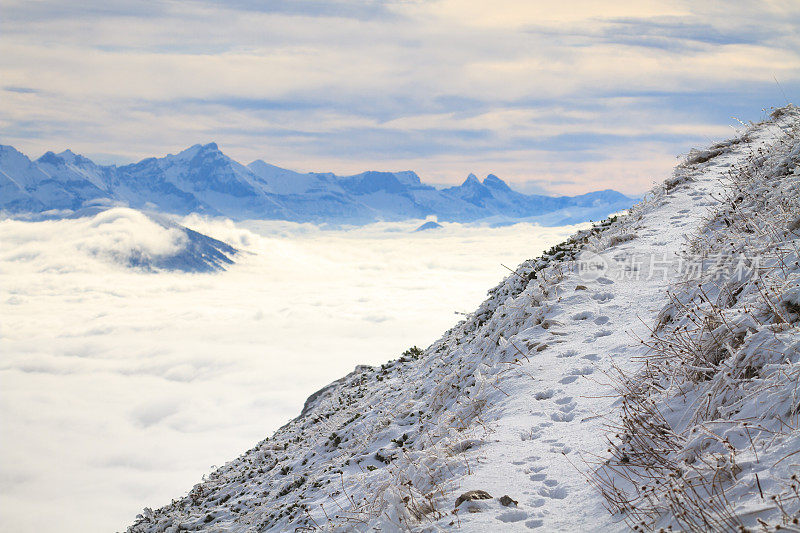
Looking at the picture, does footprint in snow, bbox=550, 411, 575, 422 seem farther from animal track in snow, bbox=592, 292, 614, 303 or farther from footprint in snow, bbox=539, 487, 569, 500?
animal track in snow, bbox=592, 292, 614, 303

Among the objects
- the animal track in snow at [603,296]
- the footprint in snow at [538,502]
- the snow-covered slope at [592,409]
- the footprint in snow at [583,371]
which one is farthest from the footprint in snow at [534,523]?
the animal track in snow at [603,296]

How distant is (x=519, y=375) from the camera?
10.1 m

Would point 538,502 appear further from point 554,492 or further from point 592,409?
point 592,409

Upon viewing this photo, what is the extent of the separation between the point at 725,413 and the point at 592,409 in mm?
2393

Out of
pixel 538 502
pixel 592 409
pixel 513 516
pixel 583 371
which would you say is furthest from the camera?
pixel 583 371

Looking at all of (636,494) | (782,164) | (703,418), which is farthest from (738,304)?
(782,164)

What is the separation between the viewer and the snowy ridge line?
14.2ft

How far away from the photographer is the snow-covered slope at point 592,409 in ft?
16.8

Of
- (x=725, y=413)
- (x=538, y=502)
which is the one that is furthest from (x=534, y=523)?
(x=725, y=413)

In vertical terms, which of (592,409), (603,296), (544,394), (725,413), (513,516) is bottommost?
(544,394)

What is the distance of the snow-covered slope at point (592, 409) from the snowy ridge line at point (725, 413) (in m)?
0.02

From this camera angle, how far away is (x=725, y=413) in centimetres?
548

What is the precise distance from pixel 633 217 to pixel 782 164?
6.61 meters

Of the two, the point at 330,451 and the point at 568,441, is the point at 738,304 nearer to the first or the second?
the point at 568,441
